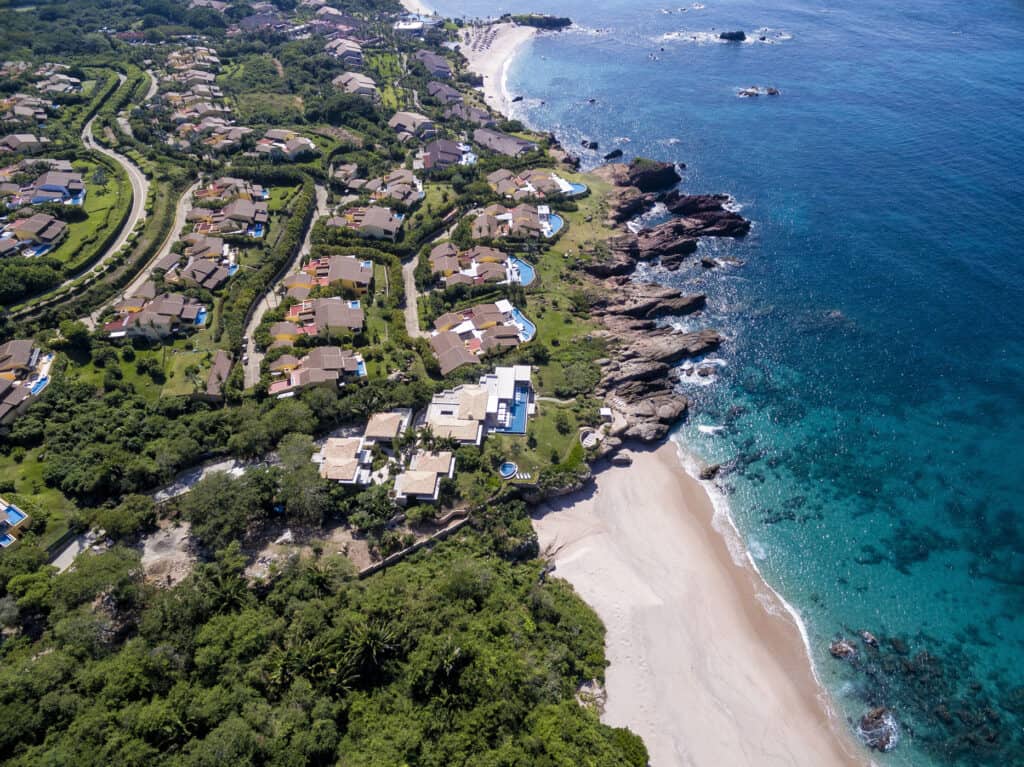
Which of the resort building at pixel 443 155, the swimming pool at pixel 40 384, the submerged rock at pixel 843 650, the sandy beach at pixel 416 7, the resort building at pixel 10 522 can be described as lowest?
the submerged rock at pixel 843 650

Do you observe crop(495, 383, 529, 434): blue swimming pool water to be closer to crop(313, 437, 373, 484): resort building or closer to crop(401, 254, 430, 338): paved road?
crop(313, 437, 373, 484): resort building

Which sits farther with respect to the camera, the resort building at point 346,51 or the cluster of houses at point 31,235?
the resort building at point 346,51

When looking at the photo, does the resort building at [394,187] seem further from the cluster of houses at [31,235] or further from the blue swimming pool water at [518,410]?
the blue swimming pool water at [518,410]

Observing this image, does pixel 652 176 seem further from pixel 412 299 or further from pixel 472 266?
pixel 412 299

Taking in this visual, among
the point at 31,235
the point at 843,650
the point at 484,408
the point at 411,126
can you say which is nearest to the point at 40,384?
the point at 31,235

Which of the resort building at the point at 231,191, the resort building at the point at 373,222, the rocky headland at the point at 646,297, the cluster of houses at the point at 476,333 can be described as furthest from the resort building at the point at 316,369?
the resort building at the point at 231,191

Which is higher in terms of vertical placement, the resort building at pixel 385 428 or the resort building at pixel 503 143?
the resort building at pixel 503 143

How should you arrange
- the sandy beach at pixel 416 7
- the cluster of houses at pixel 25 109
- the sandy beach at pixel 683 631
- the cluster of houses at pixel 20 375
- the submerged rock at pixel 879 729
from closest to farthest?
the submerged rock at pixel 879 729 < the sandy beach at pixel 683 631 < the cluster of houses at pixel 20 375 < the cluster of houses at pixel 25 109 < the sandy beach at pixel 416 7
